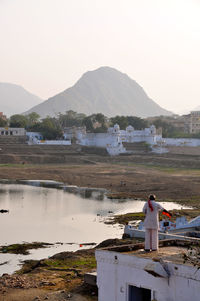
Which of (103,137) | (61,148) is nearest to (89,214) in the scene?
(61,148)

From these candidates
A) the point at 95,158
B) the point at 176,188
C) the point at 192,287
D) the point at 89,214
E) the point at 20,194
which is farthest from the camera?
the point at 95,158

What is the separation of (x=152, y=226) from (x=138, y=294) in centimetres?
139

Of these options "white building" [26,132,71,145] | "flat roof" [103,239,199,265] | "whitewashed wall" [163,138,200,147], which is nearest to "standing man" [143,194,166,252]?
"flat roof" [103,239,199,265]

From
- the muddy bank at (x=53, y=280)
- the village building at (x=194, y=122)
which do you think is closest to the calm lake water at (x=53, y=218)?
the muddy bank at (x=53, y=280)

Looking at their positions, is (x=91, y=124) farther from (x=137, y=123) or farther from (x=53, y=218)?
(x=53, y=218)

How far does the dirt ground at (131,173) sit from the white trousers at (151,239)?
28598 millimetres

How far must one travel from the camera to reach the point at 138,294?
31.7 ft

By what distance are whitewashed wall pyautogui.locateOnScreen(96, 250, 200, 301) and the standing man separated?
0.96 metres

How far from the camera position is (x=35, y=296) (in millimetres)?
13500

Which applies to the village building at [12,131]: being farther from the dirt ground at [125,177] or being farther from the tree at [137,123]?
the tree at [137,123]

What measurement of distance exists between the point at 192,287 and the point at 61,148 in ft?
249

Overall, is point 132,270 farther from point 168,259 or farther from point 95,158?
point 95,158


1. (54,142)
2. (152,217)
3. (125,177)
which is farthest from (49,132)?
(152,217)

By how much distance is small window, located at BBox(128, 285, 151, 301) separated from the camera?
959 cm
